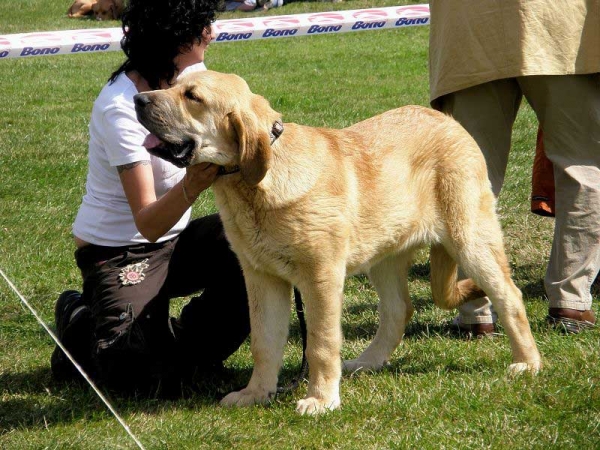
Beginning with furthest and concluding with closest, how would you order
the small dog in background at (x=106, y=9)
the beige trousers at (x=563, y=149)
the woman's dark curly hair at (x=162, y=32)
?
the small dog in background at (x=106, y=9), the beige trousers at (x=563, y=149), the woman's dark curly hair at (x=162, y=32)

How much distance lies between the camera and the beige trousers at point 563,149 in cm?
448

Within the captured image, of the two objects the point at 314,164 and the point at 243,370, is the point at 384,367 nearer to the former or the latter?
the point at 243,370

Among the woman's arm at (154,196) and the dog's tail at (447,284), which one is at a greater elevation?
the woman's arm at (154,196)

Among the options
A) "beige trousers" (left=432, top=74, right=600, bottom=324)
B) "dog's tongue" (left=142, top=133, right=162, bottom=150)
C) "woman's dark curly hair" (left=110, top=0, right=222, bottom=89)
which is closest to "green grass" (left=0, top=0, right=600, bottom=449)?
"beige trousers" (left=432, top=74, right=600, bottom=324)

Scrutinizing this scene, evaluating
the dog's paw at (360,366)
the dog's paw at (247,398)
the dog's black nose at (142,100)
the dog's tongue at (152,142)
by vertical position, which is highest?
the dog's black nose at (142,100)

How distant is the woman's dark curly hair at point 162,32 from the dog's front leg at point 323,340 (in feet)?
3.93

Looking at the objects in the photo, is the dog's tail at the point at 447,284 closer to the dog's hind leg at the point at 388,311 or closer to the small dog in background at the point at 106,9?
the dog's hind leg at the point at 388,311

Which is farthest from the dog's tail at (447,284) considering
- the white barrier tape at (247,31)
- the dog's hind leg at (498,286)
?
the white barrier tape at (247,31)

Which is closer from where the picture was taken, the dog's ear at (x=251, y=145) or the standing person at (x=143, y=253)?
the dog's ear at (x=251, y=145)

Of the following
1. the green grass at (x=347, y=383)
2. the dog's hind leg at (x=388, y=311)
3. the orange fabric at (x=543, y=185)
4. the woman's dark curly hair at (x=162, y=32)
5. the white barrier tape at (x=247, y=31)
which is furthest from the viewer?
the white barrier tape at (x=247, y=31)

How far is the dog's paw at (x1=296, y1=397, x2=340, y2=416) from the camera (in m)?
3.69

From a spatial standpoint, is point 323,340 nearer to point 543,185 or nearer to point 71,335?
point 71,335

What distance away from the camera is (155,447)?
341cm

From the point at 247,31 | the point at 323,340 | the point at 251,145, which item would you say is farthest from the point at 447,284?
the point at 247,31
